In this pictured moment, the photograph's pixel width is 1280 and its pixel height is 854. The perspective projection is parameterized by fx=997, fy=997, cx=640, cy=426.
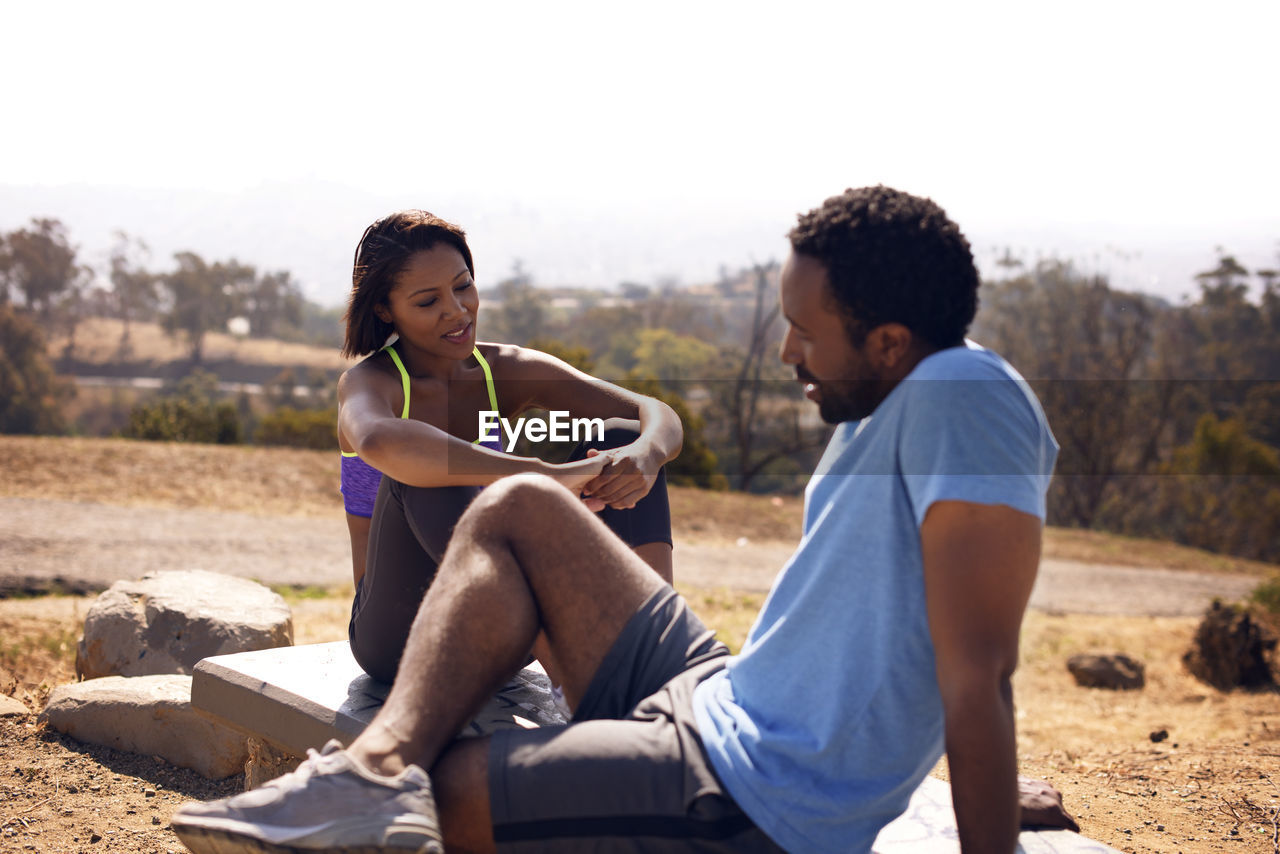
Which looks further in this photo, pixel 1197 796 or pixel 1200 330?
pixel 1200 330

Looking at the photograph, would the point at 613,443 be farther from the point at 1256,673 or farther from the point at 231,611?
the point at 1256,673

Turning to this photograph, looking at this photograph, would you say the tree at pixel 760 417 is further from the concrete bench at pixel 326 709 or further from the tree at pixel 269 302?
the tree at pixel 269 302

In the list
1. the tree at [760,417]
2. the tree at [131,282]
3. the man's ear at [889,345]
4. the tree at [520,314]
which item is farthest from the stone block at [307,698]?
the tree at [131,282]

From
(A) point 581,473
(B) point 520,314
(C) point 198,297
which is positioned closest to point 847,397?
(A) point 581,473

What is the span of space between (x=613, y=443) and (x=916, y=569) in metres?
1.30

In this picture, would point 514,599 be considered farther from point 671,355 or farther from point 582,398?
point 671,355

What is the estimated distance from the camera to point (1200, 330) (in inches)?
1347

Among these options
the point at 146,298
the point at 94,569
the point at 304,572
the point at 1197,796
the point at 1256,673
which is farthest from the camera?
the point at 146,298

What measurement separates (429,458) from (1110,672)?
6.52m

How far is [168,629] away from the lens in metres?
3.89

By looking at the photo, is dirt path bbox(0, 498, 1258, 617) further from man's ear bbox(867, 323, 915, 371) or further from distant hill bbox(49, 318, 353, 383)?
distant hill bbox(49, 318, 353, 383)

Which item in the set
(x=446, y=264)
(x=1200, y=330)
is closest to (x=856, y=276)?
(x=446, y=264)

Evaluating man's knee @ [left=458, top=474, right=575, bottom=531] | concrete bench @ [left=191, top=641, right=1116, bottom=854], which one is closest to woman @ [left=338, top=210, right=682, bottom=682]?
concrete bench @ [left=191, top=641, right=1116, bottom=854]

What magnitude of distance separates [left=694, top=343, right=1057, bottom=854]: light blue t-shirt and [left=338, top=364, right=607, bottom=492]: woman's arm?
82 centimetres
